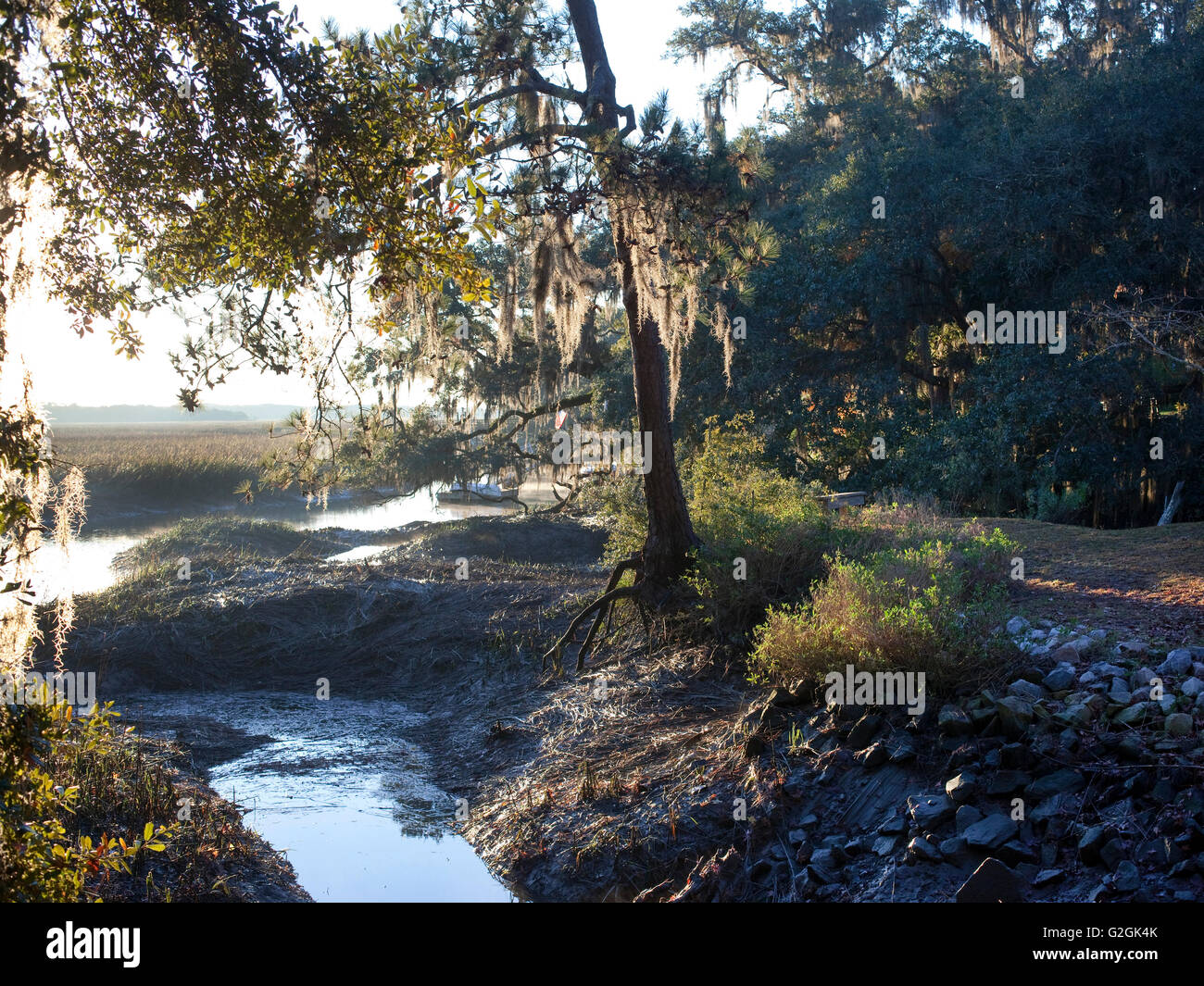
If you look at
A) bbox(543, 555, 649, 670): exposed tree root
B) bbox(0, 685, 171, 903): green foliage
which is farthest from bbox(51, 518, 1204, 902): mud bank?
bbox(0, 685, 171, 903): green foliage

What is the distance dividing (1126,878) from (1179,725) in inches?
41.9

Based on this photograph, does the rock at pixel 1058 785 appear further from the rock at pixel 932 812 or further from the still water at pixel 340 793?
the still water at pixel 340 793

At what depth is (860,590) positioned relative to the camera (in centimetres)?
650

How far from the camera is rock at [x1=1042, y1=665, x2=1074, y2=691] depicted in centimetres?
544

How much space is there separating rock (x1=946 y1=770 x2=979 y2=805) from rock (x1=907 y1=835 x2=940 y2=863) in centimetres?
32

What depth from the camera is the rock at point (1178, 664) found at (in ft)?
17.2

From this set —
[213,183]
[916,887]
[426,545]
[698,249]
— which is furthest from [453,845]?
[426,545]

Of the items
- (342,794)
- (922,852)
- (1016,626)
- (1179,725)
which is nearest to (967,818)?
(922,852)

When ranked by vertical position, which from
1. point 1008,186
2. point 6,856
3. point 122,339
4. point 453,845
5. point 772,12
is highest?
point 772,12

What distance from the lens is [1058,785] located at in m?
4.71

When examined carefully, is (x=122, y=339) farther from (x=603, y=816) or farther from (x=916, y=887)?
(x=916, y=887)

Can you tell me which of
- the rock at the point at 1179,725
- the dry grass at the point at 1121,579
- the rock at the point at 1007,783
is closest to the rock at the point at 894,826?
the rock at the point at 1007,783

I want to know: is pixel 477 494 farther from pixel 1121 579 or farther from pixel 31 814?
pixel 31 814
